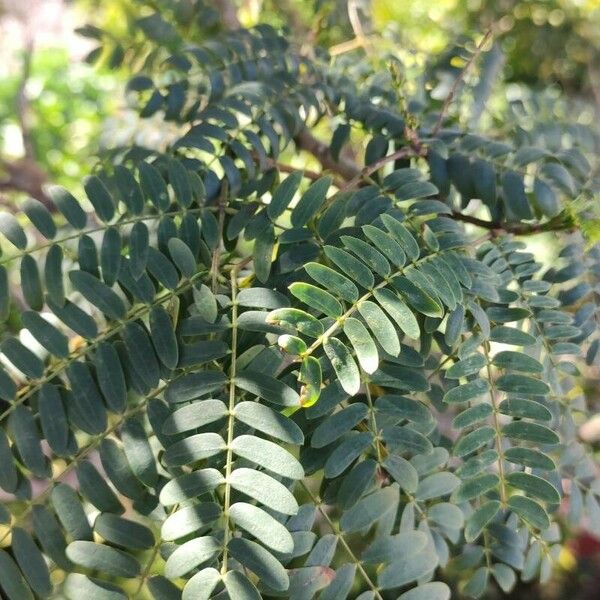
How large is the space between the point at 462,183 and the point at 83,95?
263 centimetres

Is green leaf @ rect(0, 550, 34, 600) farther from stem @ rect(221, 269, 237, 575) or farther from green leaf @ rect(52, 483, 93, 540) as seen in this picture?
stem @ rect(221, 269, 237, 575)

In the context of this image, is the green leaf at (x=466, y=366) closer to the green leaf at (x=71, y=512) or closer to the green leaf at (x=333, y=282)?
the green leaf at (x=333, y=282)

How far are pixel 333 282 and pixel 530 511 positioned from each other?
248mm

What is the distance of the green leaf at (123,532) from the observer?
1.90 feet

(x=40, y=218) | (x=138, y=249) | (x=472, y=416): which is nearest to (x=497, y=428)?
(x=472, y=416)

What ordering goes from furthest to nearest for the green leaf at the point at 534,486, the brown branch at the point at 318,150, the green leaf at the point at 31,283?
the brown branch at the point at 318,150, the green leaf at the point at 31,283, the green leaf at the point at 534,486

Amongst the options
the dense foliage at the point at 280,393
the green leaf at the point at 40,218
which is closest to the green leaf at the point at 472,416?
the dense foliage at the point at 280,393

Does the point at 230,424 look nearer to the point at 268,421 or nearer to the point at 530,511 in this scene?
the point at 268,421

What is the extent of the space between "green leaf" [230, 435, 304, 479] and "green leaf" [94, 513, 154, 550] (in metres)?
0.11

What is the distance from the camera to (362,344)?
56cm

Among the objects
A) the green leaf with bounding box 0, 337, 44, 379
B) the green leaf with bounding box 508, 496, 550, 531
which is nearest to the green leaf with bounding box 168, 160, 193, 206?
the green leaf with bounding box 0, 337, 44, 379

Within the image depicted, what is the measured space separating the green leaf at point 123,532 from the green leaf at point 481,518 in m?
0.26

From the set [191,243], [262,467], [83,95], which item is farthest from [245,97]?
[83,95]

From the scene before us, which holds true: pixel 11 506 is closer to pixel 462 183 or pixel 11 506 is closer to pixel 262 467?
pixel 262 467
